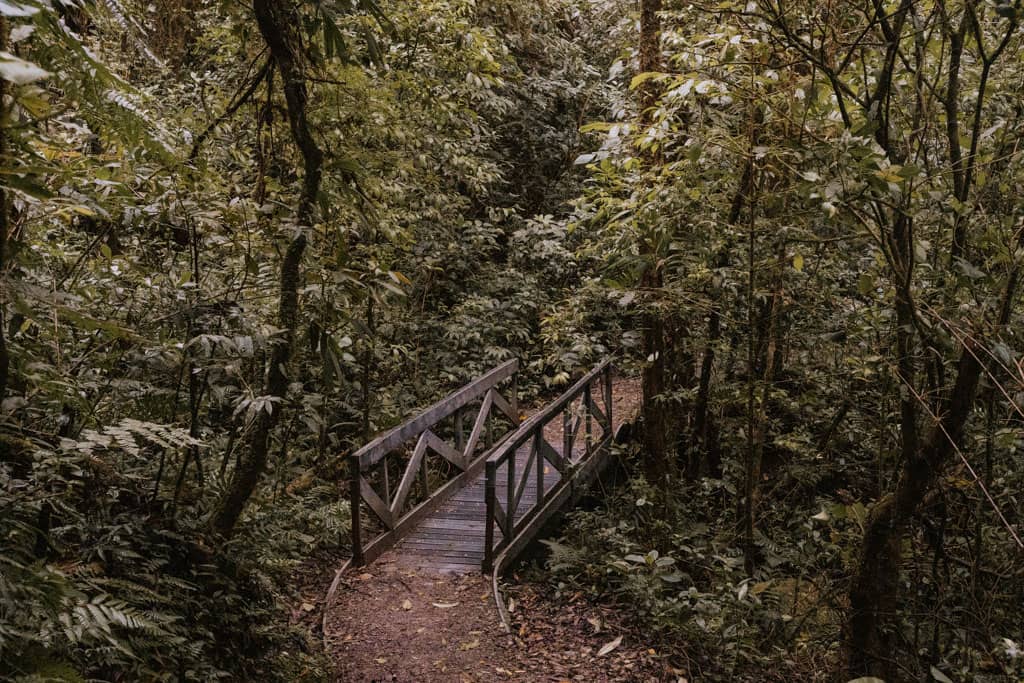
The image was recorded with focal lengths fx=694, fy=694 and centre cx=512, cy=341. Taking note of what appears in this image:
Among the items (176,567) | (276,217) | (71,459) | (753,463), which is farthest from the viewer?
(753,463)

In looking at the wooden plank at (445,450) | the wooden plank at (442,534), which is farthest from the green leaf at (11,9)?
the wooden plank at (442,534)

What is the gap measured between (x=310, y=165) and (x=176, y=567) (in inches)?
86.8

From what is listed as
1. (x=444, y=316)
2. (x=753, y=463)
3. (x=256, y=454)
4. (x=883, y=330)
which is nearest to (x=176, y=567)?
(x=256, y=454)

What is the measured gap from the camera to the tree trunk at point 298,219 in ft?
11.8

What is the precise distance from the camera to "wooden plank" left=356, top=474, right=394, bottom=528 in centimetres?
611

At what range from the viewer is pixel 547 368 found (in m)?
13.0

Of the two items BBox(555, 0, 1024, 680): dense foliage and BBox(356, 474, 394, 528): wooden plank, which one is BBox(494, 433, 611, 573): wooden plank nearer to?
BBox(555, 0, 1024, 680): dense foliage

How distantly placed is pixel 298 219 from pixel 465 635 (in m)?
3.39

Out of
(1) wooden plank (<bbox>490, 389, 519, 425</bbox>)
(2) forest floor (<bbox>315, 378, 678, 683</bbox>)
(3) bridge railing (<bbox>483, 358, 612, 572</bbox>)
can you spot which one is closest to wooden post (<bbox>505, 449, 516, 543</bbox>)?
(3) bridge railing (<bbox>483, 358, 612, 572</bbox>)

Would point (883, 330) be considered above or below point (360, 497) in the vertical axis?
above

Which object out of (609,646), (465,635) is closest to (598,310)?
(609,646)

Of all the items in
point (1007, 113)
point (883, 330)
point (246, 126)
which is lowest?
point (883, 330)

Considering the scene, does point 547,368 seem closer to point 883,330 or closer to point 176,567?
point 883,330

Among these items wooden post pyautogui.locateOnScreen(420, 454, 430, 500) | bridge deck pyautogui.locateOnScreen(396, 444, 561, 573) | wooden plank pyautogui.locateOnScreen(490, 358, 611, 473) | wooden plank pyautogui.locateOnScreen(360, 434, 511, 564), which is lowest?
bridge deck pyautogui.locateOnScreen(396, 444, 561, 573)
